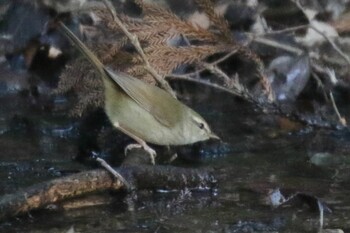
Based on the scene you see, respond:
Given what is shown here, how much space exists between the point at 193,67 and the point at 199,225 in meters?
2.94

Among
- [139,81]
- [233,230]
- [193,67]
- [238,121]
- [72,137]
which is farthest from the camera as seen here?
[193,67]

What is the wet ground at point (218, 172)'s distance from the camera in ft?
14.8

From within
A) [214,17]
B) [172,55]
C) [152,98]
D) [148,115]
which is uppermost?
[214,17]

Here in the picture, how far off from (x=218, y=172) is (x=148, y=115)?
643 millimetres

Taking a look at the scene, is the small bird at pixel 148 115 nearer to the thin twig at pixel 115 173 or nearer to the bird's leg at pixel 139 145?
the bird's leg at pixel 139 145

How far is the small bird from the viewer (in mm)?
5699

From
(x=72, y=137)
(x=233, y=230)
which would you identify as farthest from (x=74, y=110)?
(x=233, y=230)

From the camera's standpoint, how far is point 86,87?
636 cm

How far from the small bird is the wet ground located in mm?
182

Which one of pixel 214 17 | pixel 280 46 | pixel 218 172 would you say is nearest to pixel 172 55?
pixel 214 17

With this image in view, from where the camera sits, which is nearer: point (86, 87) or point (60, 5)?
point (86, 87)

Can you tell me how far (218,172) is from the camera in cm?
541

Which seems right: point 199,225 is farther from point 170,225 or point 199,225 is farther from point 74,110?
point 74,110

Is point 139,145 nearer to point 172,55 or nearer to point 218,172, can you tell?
point 218,172
